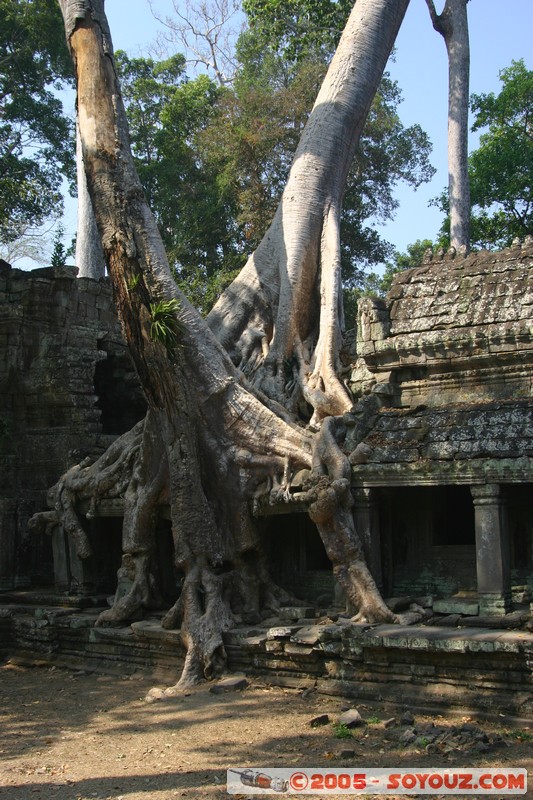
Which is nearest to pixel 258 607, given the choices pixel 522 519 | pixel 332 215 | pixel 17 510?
pixel 522 519

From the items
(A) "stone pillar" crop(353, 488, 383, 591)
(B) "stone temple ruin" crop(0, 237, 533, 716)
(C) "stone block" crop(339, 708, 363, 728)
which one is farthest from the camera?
(A) "stone pillar" crop(353, 488, 383, 591)

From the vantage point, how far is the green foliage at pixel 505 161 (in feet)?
60.0

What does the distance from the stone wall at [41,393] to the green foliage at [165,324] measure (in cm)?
372

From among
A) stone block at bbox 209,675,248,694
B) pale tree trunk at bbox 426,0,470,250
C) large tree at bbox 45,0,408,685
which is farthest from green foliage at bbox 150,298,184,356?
pale tree trunk at bbox 426,0,470,250

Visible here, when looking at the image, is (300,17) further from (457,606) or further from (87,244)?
(457,606)

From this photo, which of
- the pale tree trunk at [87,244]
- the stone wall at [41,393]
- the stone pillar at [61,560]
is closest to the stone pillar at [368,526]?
the stone pillar at [61,560]

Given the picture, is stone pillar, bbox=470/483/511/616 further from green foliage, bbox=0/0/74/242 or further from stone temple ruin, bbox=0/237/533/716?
green foliage, bbox=0/0/74/242

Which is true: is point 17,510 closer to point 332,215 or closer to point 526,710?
point 332,215

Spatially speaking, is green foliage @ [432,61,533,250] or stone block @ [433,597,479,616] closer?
stone block @ [433,597,479,616]

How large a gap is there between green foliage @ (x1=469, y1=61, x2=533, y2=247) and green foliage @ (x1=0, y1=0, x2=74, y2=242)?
9.06 meters

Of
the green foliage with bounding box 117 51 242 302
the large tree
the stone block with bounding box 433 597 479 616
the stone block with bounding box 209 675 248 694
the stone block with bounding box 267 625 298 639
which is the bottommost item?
the stone block with bounding box 209 675 248 694

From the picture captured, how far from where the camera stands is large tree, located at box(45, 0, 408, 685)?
882 cm

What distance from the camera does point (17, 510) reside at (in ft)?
40.6

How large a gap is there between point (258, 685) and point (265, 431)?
97.5 inches
